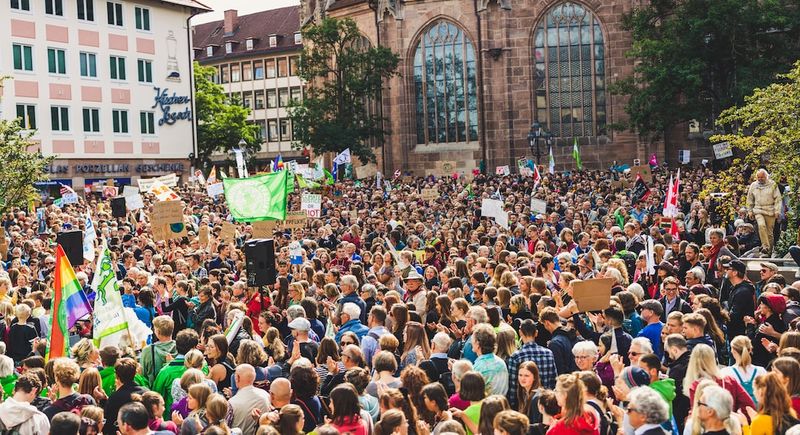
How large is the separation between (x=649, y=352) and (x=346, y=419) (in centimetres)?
254

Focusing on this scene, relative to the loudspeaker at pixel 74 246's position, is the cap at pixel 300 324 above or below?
below

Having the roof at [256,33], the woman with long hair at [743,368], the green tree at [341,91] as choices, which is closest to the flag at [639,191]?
the woman with long hair at [743,368]

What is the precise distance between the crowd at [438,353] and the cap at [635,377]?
0.02m

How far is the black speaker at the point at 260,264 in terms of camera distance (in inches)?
552

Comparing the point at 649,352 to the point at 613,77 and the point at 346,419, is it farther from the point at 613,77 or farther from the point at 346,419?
the point at 613,77

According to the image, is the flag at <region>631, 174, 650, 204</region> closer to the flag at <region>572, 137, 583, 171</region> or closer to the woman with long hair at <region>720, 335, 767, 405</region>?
Answer: the flag at <region>572, 137, 583, 171</region>

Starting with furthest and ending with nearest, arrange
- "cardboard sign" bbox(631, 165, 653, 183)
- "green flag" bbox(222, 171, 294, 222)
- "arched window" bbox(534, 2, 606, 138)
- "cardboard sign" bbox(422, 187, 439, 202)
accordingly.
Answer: "arched window" bbox(534, 2, 606, 138), "cardboard sign" bbox(631, 165, 653, 183), "cardboard sign" bbox(422, 187, 439, 202), "green flag" bbox(222, 171, 294, 222)

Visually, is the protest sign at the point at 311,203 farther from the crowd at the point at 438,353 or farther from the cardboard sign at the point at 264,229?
the crowd at the point at 438,353

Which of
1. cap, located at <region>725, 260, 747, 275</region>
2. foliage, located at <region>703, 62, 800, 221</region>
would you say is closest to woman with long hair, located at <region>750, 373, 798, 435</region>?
cap, located at <region>725, 260, 747, 275</region>

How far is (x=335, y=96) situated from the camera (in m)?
51.8

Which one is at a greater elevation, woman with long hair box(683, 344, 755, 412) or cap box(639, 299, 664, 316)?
cap box(639, 299, 664, 316)

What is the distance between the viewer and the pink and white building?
47906mm

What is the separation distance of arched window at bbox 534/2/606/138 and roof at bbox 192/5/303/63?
133ft

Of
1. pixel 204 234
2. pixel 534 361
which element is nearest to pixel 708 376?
pixel 534 361
